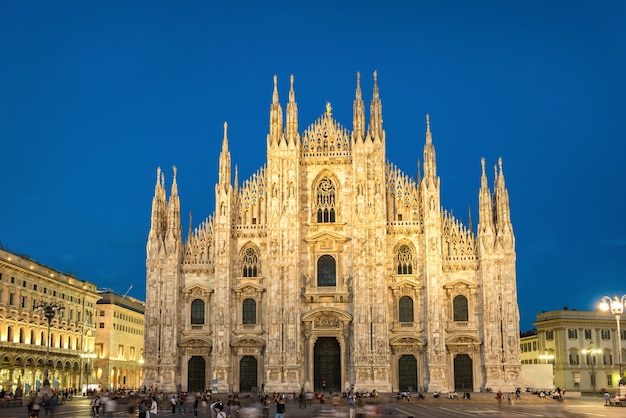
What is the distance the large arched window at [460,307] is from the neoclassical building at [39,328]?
32.2 meters

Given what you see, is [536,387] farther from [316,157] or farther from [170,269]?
[170,269]

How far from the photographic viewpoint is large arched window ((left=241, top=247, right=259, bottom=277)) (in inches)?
2500

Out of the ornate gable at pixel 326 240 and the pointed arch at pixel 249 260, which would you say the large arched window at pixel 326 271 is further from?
the pointed arch at pixel 249 260

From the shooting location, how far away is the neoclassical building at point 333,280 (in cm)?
6044

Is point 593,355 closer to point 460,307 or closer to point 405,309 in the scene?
point 460,307

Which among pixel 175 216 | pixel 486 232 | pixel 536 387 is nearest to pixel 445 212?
pixel 486 232

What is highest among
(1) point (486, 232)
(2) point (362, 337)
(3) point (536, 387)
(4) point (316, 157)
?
(4) point (316, 157)

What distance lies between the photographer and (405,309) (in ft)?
204

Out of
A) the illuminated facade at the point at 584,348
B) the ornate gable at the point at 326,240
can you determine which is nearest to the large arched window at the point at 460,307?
the ornate gable at the point at 326,240

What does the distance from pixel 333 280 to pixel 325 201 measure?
268 inches

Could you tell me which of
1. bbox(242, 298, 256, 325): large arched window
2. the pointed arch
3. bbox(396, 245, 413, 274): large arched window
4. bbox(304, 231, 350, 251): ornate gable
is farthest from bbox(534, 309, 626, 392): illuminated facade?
the pointed arch

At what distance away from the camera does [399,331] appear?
61375 millimetres

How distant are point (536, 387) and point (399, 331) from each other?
1226cm

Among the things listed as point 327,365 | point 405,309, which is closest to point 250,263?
point 327,365
